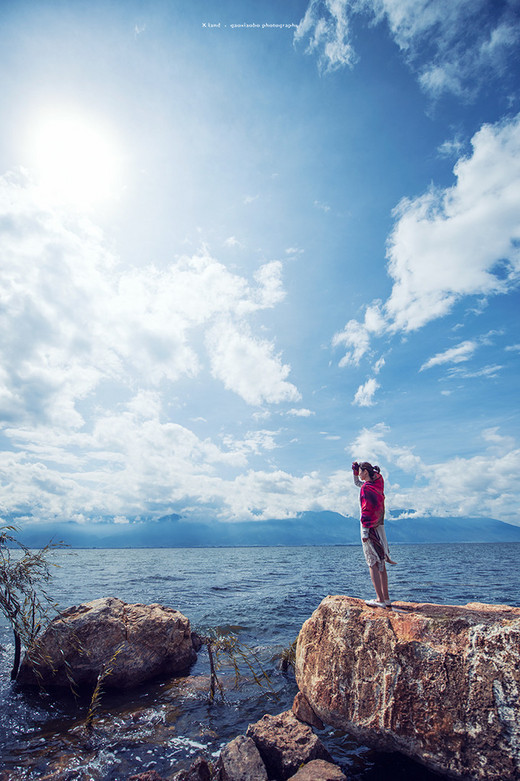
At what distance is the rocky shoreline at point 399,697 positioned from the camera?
17.7ft

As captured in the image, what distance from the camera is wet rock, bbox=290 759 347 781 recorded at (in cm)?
531

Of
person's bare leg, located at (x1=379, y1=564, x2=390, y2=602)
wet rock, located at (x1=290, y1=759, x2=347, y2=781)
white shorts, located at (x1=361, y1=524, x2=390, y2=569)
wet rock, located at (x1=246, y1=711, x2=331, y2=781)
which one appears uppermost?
white shorts, located at (x1=361, y1=524, x2=390, y2=569)

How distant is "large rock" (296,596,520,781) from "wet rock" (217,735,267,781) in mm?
1873

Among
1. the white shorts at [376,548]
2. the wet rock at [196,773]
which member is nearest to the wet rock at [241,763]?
the wet rock at [196,773]

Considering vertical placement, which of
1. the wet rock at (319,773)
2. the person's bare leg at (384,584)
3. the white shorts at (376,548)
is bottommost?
the wet rock at (319,773)

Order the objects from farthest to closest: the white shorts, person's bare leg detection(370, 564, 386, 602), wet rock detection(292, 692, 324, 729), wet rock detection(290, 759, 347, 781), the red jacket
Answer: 1. the red jacket
2. the white shorts
3. person's bare leg detection(370, 564, 386, 602)
4. wet rock detection(292, 692, 324, 729)
5. wet rock detection(290, 759, 347, 781)

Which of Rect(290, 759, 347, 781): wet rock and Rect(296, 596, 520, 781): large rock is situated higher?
Rect(296, 596, 520, 781): large rock

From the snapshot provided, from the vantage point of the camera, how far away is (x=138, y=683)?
10.2 m

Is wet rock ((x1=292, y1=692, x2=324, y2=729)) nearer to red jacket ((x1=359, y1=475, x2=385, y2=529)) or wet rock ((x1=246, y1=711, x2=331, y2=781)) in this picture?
wet rock ((x1=246, y1=711, x2=331, y2=781))

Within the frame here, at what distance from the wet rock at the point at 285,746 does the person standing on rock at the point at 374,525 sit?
2823 mm

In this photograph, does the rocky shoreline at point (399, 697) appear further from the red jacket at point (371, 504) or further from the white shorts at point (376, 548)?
the red jacket at point (371, 504)

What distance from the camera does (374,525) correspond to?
8617mm

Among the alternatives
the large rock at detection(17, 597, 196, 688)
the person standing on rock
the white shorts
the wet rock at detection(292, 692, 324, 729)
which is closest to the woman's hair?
the person standing on rock

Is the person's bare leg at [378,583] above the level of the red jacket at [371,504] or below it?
below
